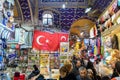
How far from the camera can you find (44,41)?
23.5 ft

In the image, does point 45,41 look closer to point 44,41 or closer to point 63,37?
point 44,41

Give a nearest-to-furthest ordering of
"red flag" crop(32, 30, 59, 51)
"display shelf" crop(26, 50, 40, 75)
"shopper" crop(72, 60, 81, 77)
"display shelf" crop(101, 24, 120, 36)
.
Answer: "shopper" crop(72, 60, 81, 77)
"red flag" crop(32, 30, 59, 51)
"display shelf" crop(101, 24, 120, 36)
"display shelf" crop(26, 50, 40, 75)

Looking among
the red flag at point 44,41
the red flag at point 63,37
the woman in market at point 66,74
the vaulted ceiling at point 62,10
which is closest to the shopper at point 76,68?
the woman in market at point 66,74

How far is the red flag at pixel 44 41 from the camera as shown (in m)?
7.11

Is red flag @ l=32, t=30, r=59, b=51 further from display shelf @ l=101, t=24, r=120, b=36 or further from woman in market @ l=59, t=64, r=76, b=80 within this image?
woman in market @ l=59, t=64, r=76, b=80

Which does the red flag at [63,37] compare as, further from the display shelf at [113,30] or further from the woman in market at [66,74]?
the woman in market at [66,74]

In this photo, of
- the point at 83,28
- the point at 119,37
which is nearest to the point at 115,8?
the point at 119,37

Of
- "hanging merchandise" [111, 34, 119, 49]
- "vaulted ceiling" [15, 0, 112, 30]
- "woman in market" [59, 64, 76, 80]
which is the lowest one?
"woman in market" [59, 64, 76, 80]

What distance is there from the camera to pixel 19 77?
331 inches

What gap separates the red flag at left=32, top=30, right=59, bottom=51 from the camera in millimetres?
7113

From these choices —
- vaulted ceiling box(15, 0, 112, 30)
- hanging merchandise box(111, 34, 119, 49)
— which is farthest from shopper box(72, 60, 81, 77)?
vaulted ceiling box(15, 0, 112, 30)

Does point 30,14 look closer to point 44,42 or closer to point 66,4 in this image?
point 66,4

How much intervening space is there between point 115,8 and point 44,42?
269 centimetres

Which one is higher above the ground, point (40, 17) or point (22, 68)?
point (40, 17)
